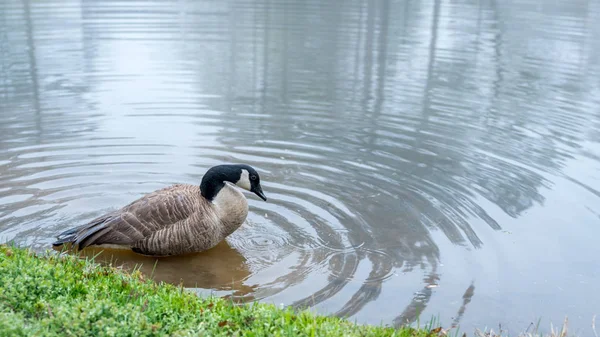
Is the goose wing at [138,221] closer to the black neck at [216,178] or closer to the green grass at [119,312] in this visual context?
the black neck at [216,178]

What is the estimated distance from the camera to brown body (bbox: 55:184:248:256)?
7574 mm

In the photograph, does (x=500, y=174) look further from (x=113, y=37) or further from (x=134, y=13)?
(x=134, y=13)

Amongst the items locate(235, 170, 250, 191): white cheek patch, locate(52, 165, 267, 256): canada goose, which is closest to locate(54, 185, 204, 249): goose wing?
locate(52, 165, 267, 256): canada goose

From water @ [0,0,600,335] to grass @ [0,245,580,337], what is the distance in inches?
48.7

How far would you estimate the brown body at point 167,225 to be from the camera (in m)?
7.57

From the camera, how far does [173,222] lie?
768cm

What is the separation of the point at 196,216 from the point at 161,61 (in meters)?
11.7

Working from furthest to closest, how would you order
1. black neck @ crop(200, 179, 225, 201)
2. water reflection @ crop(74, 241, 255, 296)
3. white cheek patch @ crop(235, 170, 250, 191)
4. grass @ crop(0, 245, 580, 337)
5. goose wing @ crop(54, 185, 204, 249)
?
white cheek patch @ crop(235, 170, 250, 191) < black neck @ crop(200, 179, 225, 201) < goose wing @ crop(54, 185, 204, 249) < water reflection @ crop(74, 241, 255, 296) < grass @ crop(0, 245, 580, 337)

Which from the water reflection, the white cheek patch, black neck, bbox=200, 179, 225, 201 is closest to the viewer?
the water reflection

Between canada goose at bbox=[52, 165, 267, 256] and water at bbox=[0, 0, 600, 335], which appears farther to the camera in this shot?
canada goose at bbox=[52, 165, 267, 256]

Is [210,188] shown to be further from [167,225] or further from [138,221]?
[138,221]

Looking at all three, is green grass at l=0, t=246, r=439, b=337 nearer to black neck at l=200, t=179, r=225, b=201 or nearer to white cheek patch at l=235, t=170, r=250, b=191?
black neck at l=200, t=179, r=225, b=201

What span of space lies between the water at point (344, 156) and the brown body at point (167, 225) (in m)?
0.28

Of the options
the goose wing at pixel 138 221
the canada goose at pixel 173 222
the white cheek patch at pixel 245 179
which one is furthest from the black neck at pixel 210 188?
the white cheek patch at pixel 245 179
